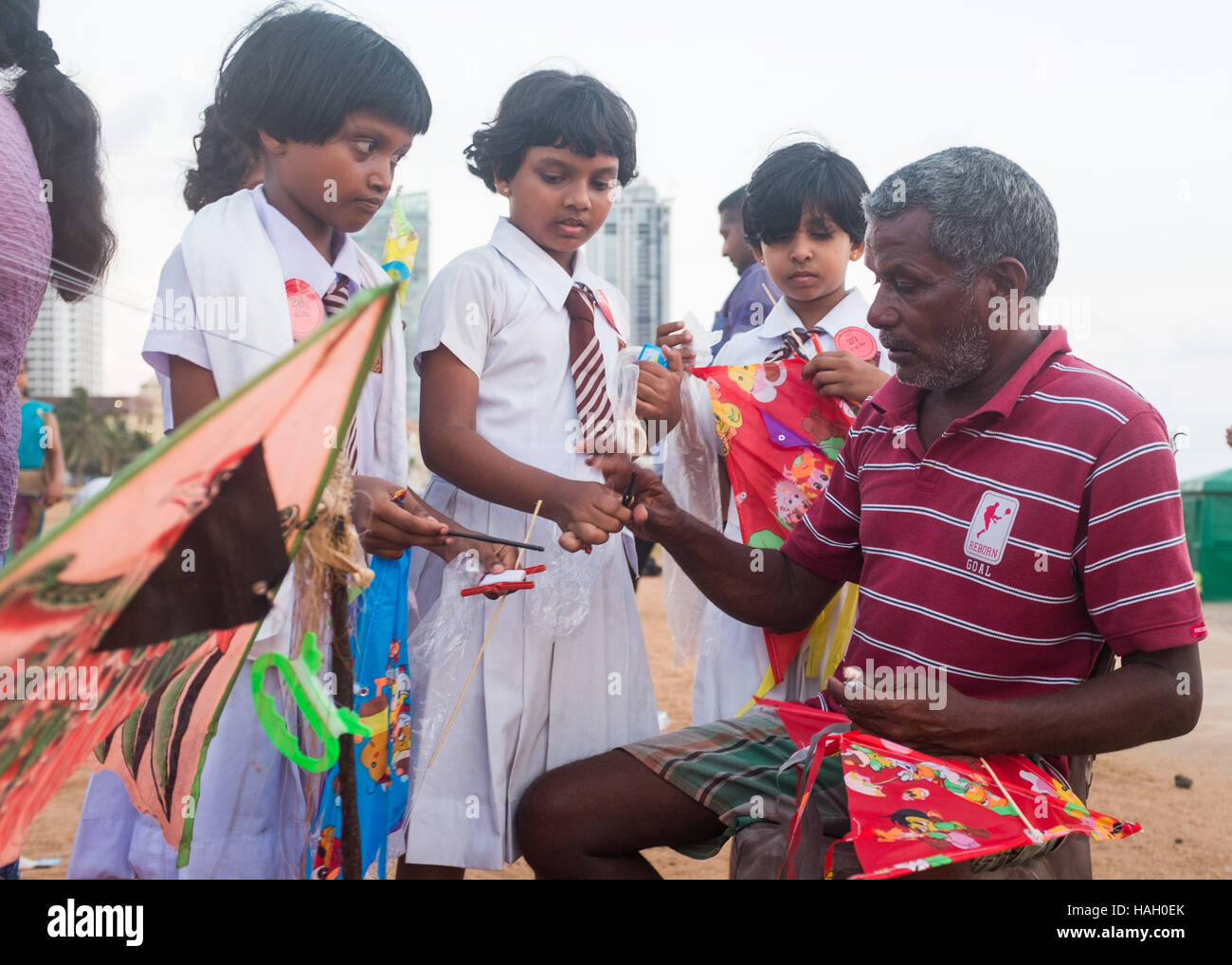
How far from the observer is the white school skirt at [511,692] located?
2553mm

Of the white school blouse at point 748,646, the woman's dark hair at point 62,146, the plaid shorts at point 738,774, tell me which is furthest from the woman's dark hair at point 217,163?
the plaid shorts at point 738,774

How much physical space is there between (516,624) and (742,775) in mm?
671

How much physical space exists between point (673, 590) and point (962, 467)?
135cm

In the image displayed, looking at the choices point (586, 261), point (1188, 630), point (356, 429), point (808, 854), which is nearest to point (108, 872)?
point (356, 429)

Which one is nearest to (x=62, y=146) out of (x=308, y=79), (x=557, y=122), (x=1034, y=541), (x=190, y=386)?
(x=308, y=79)

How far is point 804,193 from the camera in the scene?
324 centimetres

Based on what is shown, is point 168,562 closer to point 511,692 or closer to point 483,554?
point 483,554

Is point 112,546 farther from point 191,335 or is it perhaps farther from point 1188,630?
point 1188,630

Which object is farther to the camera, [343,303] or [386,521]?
[343,303]

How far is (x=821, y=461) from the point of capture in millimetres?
3076

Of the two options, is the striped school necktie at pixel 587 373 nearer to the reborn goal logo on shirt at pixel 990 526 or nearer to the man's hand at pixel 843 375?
the man's hand at pixel 843 375

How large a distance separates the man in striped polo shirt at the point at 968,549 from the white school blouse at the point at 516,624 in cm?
17

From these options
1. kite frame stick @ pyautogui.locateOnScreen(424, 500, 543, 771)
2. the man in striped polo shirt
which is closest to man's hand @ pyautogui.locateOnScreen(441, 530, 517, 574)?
kite frame stick @ pyautogui.locateOnScreen(424, 500, 543, 771)

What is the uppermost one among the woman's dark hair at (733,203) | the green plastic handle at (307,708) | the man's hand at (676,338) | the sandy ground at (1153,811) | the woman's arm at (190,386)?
the woman's dark hair at (733,203)
